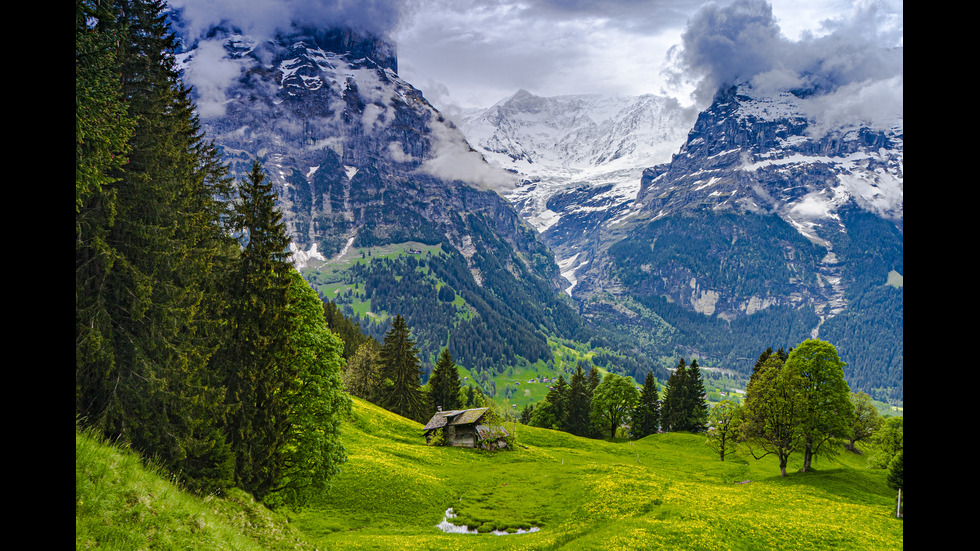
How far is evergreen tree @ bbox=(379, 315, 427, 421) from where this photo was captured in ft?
300

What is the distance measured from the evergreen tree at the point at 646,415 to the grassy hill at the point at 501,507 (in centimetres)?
3925

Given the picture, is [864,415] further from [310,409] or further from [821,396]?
[310,409]

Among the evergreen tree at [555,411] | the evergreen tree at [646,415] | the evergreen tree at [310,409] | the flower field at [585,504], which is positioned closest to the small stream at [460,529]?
the flower field at [585,504]

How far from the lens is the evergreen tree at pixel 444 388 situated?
317 ft

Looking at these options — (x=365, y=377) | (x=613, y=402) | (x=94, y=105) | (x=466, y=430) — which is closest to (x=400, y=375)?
(x=365, y=377)

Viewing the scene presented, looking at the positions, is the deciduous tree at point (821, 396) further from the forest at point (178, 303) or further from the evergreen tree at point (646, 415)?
the evergreen tree at point (646, 415)

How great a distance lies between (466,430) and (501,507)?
3365 cm

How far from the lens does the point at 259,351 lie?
27.2 metres

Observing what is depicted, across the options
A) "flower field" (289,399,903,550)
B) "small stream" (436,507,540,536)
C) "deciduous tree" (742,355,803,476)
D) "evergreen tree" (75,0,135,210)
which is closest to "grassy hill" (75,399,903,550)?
"flower field" (289,399,903,550)
